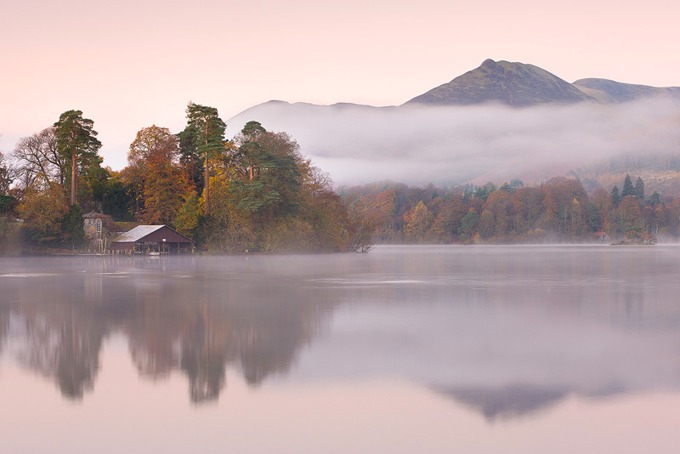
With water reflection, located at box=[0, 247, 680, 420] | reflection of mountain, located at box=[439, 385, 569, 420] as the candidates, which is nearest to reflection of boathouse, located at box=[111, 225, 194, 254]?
water reflection, located at box=[0, 247, 680, 420]

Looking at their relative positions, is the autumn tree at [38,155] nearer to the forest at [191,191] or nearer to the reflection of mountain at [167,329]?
the forest at [191,191]

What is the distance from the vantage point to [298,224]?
4035 inches

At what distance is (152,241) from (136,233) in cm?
294

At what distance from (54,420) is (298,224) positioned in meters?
92.0

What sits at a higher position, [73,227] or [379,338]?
[73,227]

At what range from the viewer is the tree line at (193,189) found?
99.4 meters

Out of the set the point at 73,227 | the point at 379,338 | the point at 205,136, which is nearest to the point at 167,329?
the point at 379,338

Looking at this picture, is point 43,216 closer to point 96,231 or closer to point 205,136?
point 96,231

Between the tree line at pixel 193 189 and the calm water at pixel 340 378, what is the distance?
7416cm

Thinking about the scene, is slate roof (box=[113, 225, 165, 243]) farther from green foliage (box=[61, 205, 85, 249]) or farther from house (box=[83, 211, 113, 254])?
green foliage (box=[61, 205, 85, 249])

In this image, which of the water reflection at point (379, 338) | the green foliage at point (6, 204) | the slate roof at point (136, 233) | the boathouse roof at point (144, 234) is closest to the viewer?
the water reflection at point (379, 338)

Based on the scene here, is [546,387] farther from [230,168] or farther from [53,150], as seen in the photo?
[53,150]

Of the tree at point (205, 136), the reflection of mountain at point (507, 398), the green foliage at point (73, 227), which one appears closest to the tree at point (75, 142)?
the green foliage at point (73, 227)

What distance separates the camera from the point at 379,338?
1825cm
